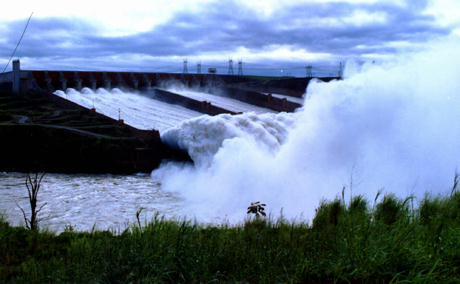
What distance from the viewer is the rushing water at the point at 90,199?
668 inches

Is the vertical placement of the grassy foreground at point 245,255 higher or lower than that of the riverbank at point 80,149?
higher

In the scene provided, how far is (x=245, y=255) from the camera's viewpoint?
212 inches

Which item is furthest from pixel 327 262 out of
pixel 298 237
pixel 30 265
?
pixel 30 265

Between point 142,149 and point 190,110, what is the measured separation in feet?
37.2

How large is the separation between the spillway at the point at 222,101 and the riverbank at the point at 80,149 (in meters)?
12.3

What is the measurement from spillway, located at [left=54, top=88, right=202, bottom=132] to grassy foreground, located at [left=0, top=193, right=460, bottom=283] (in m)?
26.6

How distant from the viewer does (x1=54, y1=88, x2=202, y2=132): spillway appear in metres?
34.7

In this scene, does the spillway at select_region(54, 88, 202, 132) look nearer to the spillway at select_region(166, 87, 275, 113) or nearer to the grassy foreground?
the spillway at select_region(166, 87, 275, 113)

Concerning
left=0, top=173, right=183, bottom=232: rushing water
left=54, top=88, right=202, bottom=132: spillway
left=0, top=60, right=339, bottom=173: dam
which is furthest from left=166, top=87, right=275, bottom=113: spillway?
left=0, top=173, right=183, bottom=232: rushing water

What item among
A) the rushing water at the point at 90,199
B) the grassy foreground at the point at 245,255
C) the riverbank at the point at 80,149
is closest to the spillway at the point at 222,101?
the riverbank at the point at 80,149

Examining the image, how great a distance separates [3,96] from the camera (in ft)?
128

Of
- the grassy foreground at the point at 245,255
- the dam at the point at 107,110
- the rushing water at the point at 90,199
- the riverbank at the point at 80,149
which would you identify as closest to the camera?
the grassy foreground at the point at 245,255

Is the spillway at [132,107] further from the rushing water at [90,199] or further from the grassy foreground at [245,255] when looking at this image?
the grassy foreground at [245,255]

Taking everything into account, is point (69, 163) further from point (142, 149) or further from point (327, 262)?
point (327, 262)
